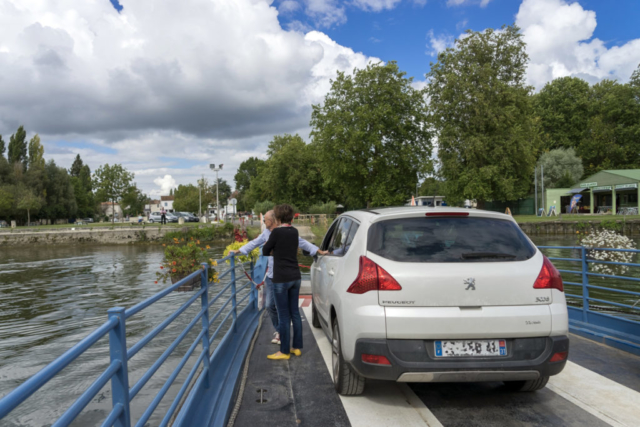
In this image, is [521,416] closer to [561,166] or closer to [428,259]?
[428,259]

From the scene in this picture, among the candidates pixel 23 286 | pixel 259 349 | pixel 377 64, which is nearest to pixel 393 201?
pixel 377 64

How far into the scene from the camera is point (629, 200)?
55188mm

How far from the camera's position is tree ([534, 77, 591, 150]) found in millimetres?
66188

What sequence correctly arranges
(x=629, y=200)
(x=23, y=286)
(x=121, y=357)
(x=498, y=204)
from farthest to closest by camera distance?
1. (x=498, y=204)
2. (x=629, y=200)
3. (x=23, y=286)
4. (x=121, y=357)

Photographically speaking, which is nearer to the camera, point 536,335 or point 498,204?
point 536,335

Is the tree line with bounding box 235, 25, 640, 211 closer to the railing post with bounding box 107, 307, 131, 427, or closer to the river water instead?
the river water

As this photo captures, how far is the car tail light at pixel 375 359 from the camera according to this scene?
12.0 ft

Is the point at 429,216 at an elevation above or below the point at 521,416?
above

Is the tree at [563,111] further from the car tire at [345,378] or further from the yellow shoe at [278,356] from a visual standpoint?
the car tire at [345,378]

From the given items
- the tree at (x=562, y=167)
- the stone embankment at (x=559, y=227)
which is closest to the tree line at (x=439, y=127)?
the stone embankment at (x=559, y=227)

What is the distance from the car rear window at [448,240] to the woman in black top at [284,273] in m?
1.52

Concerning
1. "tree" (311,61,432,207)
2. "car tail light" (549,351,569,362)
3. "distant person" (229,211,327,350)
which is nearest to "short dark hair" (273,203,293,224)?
"distant person" (229,211,327,350)

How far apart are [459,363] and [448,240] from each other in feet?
3.19

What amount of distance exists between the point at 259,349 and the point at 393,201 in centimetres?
3798
